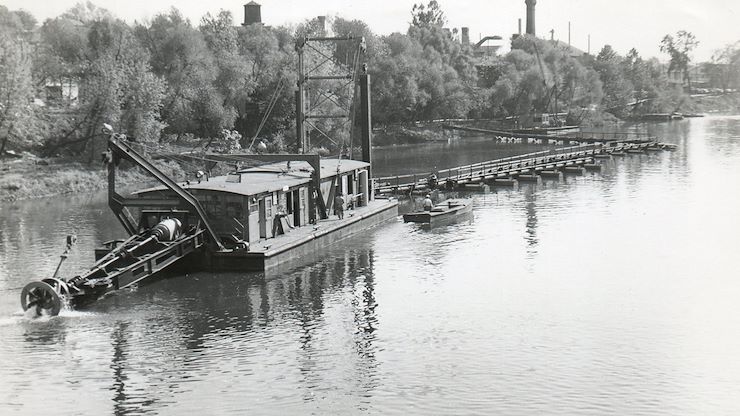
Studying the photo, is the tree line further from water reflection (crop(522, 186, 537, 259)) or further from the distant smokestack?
water reflection (crop(522, 186, 537, 259))

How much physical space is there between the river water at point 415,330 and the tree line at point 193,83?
1168 inches

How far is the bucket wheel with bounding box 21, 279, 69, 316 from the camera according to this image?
3400 cm

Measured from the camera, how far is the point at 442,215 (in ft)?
187

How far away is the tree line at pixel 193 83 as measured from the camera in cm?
8725

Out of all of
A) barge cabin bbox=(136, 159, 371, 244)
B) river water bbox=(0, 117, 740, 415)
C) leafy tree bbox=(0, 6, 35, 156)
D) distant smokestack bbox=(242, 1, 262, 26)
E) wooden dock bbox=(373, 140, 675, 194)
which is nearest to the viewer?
river water bbox=(0, 117, 740, 415)

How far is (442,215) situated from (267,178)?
1351 cm

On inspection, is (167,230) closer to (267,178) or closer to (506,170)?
(267,178)

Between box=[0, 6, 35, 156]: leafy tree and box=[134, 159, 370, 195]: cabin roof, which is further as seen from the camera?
box=[0, 6, 35, 156]: leafy tree

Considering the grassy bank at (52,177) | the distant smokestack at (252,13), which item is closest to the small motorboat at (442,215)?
the grassy bank at (52,177)

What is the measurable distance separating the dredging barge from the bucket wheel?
0.04 meters

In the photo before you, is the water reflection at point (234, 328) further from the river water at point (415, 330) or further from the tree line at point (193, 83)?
the tree line at point (193, 83)

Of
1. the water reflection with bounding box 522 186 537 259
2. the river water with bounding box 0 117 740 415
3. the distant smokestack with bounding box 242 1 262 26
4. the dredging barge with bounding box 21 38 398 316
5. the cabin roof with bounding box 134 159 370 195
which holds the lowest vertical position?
the river water with bounding box 0 117 740 415

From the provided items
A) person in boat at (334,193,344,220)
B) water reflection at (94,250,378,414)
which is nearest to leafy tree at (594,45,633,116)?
person in boat at (334,193,344,220)

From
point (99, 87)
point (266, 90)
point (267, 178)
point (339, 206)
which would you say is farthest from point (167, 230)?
point (266, 90)
